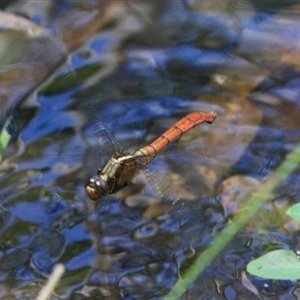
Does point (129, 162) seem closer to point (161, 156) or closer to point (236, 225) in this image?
point (161, 156)

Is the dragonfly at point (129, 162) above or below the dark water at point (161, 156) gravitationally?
above

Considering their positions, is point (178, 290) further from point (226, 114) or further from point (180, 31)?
point (180, 31)

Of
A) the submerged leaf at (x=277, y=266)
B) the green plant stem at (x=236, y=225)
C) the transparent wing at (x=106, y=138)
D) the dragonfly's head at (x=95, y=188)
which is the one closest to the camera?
the submerged leaf at (x=277, y=266)

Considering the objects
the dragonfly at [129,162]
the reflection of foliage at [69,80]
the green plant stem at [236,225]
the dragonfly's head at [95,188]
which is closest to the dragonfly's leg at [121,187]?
the dragonfly at [129,162]

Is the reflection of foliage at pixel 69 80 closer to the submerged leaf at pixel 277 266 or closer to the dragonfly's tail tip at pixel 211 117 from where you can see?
the dragonfly's tail tip at pixel 211 117

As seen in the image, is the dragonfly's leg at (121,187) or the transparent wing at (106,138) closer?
the dragonfly's leg at (121,187)

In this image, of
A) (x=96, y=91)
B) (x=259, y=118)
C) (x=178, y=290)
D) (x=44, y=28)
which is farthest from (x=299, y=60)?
(x=178, y=290)

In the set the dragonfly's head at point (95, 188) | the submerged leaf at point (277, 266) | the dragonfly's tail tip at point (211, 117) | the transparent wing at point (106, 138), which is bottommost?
the transparent wing at point (106, 138)
